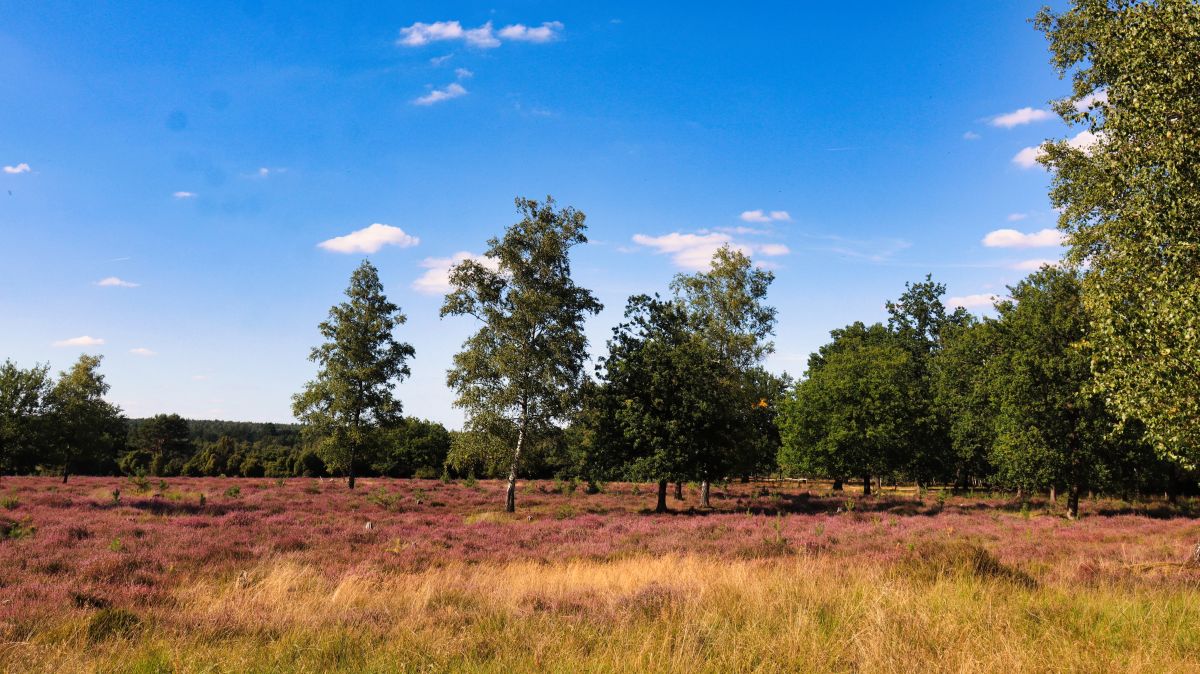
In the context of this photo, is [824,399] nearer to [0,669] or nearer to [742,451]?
[742,451]

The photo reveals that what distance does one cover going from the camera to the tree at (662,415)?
1236 inches

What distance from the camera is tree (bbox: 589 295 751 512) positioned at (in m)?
31.4

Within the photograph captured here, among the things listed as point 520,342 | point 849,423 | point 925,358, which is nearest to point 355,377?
point 520,342

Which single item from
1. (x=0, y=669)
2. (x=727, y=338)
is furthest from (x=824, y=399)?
(x=0, y=669)

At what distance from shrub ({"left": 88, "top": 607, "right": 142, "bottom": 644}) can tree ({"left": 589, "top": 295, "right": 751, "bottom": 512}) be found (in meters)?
24.4

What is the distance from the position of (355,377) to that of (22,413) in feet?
65.8

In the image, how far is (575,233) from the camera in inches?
1286

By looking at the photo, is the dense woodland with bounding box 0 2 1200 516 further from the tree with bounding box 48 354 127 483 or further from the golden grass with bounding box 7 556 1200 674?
the golden grass with bounding box 7 556 1200 674

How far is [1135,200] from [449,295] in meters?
26.0

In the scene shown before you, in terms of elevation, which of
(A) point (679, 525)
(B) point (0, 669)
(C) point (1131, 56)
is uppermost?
(C) point (1131, 56)

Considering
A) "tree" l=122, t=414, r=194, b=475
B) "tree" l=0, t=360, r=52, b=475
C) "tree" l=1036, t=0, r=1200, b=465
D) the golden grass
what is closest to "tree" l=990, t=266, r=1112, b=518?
"tree" l=1036, t=0, r=1200, b=465

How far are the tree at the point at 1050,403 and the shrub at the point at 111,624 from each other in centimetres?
3525

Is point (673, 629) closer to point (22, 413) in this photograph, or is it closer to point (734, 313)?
point (734, 313)

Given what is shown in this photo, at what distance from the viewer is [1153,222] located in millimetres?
12586
